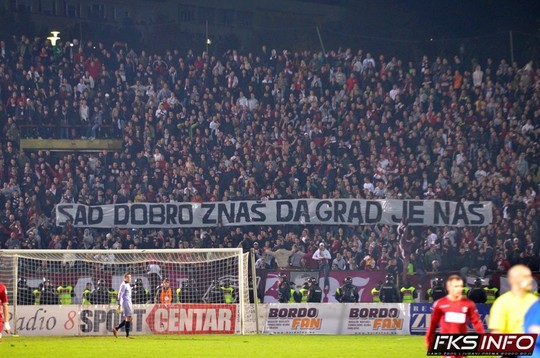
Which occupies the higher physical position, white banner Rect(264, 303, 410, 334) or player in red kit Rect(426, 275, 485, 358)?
player in red kit Rect(426, 275, 485, 358)

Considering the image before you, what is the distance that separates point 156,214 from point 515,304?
24.4 m

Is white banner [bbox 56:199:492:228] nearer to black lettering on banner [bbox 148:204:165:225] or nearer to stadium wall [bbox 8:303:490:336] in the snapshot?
black lettering on banner [bbox 148:204:165:225]

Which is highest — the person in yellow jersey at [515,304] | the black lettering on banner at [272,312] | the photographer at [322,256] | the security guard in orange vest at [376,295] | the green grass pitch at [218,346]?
the person in yellow jersey at [515,304]

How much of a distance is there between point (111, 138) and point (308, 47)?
11.8 m

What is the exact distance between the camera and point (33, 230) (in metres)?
33.8

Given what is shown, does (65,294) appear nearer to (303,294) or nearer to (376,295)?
(303,294)

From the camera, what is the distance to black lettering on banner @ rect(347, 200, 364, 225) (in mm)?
33562

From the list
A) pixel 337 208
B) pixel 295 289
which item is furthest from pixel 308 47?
pixel 295 289

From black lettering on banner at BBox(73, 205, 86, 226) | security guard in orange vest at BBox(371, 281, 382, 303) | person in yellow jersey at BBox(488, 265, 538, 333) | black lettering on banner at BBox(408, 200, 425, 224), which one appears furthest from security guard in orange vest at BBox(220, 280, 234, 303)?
person in yellow jersey at BBox(488, 265, 538, 333)

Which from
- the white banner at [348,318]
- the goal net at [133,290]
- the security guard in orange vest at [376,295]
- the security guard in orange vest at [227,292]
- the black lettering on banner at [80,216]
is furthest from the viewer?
the black lettering on banner at [80,216]

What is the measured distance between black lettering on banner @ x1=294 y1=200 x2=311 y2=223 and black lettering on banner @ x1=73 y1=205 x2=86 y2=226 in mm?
6628

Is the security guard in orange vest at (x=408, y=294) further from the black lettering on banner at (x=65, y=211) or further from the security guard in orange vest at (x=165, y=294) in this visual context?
the black lettering on banner at (x=65, y=211)

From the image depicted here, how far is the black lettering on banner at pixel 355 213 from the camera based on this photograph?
3356 cm

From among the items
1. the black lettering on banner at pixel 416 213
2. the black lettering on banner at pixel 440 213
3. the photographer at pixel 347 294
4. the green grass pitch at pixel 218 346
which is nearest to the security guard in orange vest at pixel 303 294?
the photographer at pixel 347 294
